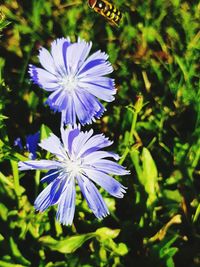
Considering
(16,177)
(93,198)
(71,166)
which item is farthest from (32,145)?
(93,198)

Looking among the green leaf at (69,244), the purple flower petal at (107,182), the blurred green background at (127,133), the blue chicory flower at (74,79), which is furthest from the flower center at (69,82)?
the green leaf at (69,244)

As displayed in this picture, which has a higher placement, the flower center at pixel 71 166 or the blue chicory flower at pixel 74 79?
the blue chicory flower at pixel 74 79

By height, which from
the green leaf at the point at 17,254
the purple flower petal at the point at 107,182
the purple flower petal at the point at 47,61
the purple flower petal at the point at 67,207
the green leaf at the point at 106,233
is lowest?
the green leaf at the point at 17,254

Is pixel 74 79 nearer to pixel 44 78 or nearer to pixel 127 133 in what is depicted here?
pixel 44 78

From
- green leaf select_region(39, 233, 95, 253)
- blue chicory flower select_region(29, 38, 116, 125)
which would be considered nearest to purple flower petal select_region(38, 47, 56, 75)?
blue chicory flower select_region(29, 38, 116, 125)

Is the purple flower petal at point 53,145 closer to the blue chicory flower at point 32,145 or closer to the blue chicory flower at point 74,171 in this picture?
the blue chicory flower at point 74,171

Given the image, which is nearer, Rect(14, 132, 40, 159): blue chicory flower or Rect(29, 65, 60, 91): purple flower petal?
Rect(29, 65, 60, 91): purple flower petal

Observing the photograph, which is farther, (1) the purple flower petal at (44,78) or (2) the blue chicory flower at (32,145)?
(2) the blue chicory flower at (32,145)

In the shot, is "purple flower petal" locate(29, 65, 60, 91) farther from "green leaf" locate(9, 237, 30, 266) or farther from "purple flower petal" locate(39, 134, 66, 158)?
"green leaf" locate(9, 237, 30, 266)
